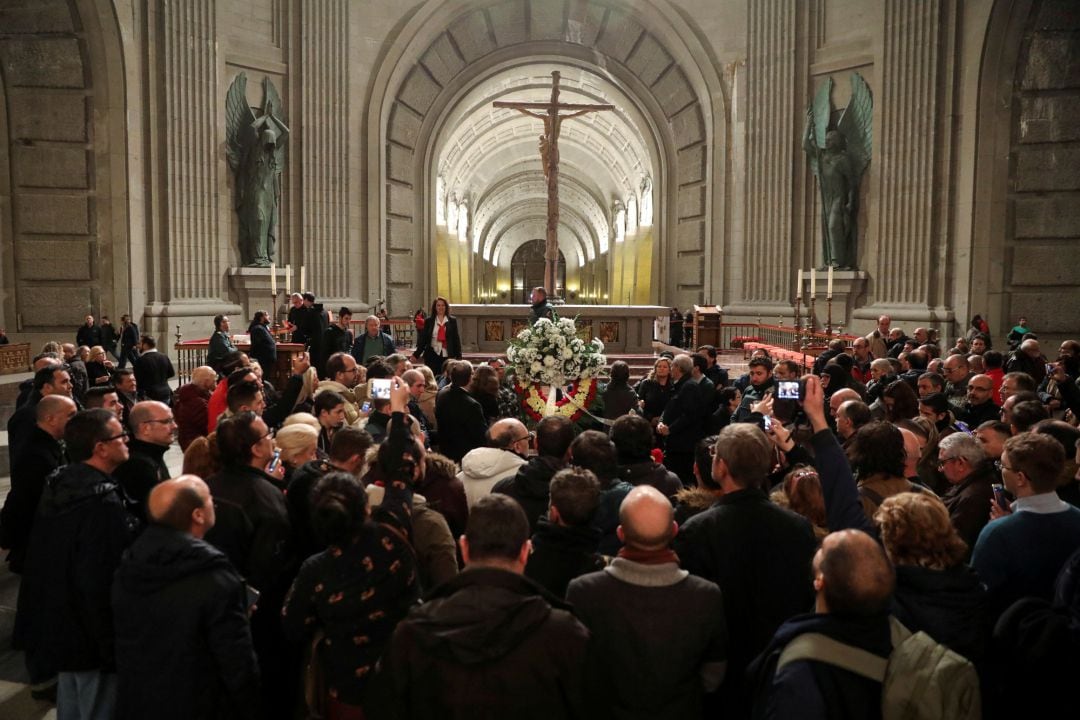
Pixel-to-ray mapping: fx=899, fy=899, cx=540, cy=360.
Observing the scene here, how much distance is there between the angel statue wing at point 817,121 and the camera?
18.4 meters

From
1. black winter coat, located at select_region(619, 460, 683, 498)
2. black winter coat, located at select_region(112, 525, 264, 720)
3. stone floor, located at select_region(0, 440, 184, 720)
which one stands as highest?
black winter coat, located at select_region(619, 460, 683, 498)

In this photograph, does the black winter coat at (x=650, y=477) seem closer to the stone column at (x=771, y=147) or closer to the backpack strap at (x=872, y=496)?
the backpack strap at (x=872, y=496)

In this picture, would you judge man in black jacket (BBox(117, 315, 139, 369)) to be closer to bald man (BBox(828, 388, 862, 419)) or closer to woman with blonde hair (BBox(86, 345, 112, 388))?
woman with blonde hair (BBox(86, 345, 112, 388))

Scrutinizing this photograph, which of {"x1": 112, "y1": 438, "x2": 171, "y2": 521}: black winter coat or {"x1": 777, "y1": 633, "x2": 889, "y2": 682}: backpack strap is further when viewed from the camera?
{"x1": 112, "y1": 438, "x2": 171, "y2": 521}: black winter coat

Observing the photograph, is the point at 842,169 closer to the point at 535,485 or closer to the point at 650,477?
the point at 650,477

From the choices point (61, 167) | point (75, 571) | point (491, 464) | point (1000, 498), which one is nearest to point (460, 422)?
point (491, 464)

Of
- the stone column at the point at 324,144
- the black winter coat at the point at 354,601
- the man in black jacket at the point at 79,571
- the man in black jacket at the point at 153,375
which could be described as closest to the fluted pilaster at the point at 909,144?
the stone column at the point at 324,144

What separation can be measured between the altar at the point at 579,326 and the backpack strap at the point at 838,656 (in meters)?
12.7

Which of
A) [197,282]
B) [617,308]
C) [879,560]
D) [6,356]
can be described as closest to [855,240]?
[617,308]

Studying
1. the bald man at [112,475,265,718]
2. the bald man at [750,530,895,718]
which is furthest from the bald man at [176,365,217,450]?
the bald man at [750,530,895,718]

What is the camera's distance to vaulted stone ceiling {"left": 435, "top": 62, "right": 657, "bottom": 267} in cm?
2380

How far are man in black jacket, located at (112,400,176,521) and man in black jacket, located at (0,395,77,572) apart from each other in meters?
0.73

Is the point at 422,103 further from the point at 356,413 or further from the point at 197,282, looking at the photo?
the point at 356,413

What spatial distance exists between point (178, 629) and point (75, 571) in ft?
2.66
